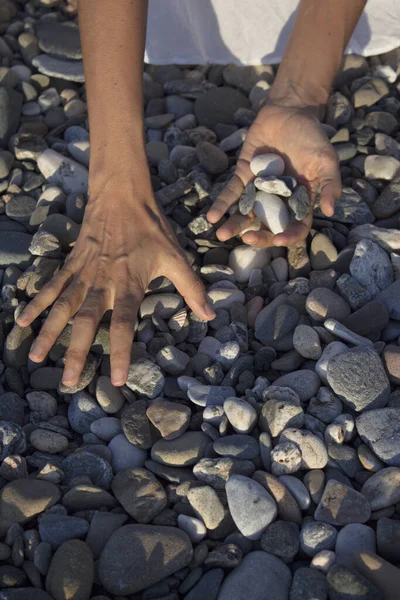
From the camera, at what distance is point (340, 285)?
2.20 m

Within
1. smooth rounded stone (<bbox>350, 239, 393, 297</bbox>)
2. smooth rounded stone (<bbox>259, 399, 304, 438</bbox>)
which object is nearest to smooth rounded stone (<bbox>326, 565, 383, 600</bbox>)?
smooth rounded stone (<bbox>259, 399, 304, 438</bbox>)

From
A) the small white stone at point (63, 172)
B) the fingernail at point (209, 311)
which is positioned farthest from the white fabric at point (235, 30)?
the fingernail at point (209, 311)

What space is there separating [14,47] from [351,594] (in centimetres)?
288

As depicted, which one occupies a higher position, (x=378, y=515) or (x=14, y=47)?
(x=14, y=47)

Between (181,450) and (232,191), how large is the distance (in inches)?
38.3

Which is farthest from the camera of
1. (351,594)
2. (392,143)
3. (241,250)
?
(392,143)

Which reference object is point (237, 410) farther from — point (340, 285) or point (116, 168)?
point (116, 168)

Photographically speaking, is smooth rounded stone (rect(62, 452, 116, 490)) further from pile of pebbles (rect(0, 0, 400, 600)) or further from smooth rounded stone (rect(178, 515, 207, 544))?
smooth rounded stone (rect(178, 515, 207, 544))

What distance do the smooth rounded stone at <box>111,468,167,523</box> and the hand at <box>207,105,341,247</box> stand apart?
861 mm

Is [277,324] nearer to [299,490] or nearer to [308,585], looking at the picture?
[299,490]

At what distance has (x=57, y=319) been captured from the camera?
2.04 meters

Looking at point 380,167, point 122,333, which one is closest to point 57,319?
point 122,333

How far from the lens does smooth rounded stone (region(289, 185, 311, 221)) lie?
2289 millimetres

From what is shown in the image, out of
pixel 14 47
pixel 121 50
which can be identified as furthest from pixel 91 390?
pixel 14 47
